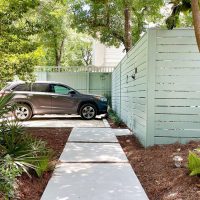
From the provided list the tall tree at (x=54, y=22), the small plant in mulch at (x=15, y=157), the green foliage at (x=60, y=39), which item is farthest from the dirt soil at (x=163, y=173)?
the tall tree at (x=54, y=22)

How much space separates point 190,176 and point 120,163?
5.49ft

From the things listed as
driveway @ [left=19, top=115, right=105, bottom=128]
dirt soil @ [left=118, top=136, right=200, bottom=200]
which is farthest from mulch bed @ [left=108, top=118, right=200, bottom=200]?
driveway @ [left=19, top=115, right=105, bottom=128]

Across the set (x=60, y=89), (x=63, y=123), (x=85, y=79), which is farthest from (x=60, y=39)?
(x=63, y=123)

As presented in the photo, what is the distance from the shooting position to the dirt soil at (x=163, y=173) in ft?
15.1

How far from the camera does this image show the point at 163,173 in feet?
18.2

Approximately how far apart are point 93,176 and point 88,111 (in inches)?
379

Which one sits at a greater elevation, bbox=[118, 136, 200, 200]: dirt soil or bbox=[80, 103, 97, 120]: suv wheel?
bbox=[80, 103, 97, 120]: suv wheel

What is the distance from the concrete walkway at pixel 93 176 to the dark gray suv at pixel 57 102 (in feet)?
21.7

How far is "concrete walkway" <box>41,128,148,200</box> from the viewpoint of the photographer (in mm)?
4594

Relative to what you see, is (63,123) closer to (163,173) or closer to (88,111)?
(88,111)

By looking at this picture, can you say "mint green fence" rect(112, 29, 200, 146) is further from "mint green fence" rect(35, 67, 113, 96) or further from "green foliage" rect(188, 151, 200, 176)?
"mint green fence" rect(35, 67, 113, 96)

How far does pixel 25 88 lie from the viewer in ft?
48.3

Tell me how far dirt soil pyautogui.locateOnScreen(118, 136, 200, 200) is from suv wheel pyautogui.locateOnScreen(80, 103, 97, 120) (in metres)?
6.82

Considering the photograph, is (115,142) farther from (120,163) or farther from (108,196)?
(108,196)
